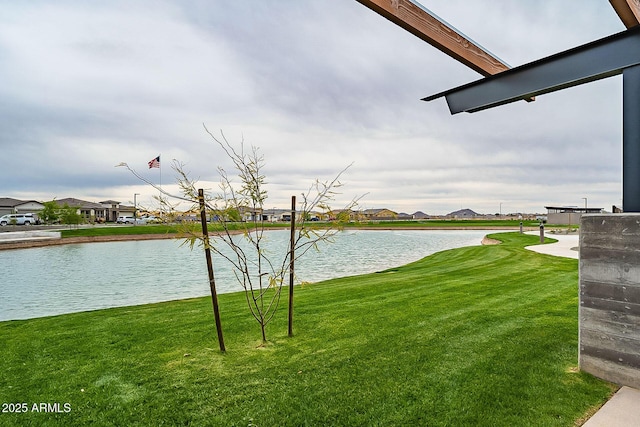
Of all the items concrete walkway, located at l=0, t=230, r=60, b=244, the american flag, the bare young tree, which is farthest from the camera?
the american flag

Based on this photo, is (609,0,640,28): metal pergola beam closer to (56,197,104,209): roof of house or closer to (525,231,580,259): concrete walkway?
(525,231,580,259): concrete walkway

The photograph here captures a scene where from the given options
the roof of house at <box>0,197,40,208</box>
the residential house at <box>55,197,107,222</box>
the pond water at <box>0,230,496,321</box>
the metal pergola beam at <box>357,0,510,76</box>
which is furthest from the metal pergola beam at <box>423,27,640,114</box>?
the roof of house at <box>0,197,40,208</box>

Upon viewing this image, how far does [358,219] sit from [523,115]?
26.5ft

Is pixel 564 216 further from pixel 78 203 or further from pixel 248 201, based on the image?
pixel 78 203

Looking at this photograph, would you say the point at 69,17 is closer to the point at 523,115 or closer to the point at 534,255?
the point at 523,115

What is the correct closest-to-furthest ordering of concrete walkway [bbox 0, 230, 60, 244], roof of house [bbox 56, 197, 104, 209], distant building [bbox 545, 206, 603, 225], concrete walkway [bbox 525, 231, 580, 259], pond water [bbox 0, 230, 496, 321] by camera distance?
pond water [bbox 0, 230, 496, 321]
concrete walkway [bbox 525, 231, 580, 259]
concrete walkway [bbox 0, 230, 60, 244]
distant building [bbox 545, 206, 603, 225]
roof of house [bbox 56, 197, 104, 209]

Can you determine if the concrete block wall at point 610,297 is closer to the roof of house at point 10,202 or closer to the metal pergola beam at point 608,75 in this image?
the metal pergola beam at point 608,75

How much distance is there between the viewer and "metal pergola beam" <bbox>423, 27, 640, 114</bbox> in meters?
2.37

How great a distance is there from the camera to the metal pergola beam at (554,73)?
7.78 ft

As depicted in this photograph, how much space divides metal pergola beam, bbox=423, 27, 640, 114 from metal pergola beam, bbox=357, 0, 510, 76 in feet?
0.50

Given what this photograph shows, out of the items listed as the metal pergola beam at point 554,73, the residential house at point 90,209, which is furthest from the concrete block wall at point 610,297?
the residential house at point 90,209

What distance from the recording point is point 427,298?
16.8ft

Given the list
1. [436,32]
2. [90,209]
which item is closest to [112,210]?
[90,209]

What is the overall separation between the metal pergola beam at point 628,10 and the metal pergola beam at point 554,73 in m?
0.05
